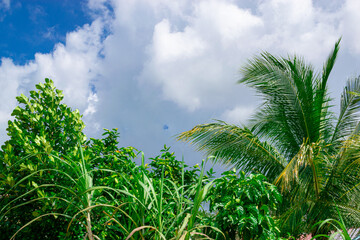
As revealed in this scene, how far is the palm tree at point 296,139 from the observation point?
217 inches

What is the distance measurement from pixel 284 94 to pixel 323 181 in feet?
6.00

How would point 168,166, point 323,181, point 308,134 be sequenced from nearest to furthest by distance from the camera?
point 168,166 → point 323,181 → point 308,134

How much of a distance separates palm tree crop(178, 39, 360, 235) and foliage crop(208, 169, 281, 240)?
270 cm

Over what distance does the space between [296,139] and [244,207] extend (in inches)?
173

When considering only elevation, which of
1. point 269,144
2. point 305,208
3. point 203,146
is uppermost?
point 203,146

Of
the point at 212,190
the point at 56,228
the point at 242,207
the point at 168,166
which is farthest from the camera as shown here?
the point at 168,166

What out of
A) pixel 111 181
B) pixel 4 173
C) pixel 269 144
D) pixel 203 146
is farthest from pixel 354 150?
pixel 4 173

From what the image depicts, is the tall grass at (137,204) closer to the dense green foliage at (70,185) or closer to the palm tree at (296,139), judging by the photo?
the dense green foliage at (70,185)

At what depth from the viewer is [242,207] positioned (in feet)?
8.83

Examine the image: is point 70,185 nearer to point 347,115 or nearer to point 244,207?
point 244,207

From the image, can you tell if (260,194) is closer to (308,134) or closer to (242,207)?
(242,207)

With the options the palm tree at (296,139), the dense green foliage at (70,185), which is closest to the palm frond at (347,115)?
the palm tree at (296,139)

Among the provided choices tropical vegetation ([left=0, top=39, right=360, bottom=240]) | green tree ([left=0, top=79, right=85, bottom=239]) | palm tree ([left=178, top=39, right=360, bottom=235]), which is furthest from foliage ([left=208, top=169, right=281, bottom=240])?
palm tree ([left=178, top=39, right=360, bottom=235])

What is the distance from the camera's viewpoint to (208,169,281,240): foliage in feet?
8.70
